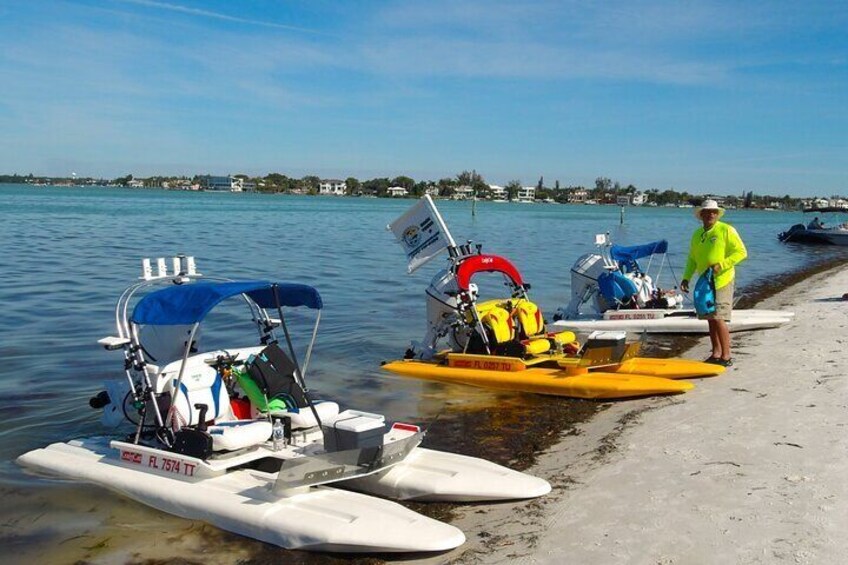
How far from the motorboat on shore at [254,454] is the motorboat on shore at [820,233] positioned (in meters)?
45.9

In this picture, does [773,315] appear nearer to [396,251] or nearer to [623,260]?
[623,260]

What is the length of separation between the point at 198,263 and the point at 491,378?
21.9 m

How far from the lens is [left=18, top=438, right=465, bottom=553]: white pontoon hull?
6164 millimetres

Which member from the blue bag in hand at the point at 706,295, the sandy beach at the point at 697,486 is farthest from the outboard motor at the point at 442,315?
the blue bag in hand at the point at 706,295

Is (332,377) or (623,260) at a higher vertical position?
(623,260)

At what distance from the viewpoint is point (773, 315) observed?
1650cm

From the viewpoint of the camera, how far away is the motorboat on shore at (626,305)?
16.2 m

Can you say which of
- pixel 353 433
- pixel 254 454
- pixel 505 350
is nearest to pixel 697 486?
pixel 353 433

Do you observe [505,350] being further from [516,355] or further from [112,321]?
[112,321]

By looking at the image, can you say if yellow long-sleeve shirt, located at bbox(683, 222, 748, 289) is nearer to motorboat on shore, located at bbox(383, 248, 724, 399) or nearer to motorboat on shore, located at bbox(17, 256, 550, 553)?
motorboat on shore, located at bbox(383, 248, 724, 399)

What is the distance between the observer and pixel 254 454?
25.3 ft

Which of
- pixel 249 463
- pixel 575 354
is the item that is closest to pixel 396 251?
pixel 575 354

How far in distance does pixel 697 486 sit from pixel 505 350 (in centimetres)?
563

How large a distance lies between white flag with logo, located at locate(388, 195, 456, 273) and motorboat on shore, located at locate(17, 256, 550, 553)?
450 centimetres
